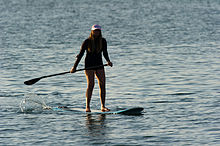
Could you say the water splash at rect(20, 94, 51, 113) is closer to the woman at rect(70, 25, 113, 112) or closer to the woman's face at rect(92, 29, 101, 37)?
the woman at rect(70, 25, 113, 112)

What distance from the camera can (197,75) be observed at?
59.9 feet

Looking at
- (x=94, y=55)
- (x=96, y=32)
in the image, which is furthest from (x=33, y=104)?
(x=96, y=32)

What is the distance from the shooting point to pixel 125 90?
15.9 metres

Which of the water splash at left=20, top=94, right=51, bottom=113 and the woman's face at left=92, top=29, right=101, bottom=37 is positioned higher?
the woman's face at left=92, top=29, right=101, bottom=37

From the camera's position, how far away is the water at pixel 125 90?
35.9 ft

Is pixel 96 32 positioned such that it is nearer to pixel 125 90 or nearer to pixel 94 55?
pixel 94 55

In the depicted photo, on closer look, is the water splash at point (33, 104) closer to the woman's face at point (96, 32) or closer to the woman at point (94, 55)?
the woman at point (94, 55)

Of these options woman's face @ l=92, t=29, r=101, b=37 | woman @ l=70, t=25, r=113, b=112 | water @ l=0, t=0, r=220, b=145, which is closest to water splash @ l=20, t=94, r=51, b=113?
water @ l=0, t=0, r=220, b=145

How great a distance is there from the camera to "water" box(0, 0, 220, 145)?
10.9 metres

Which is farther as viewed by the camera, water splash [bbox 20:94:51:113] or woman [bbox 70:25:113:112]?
water splash [bbox 20:94:51:113]

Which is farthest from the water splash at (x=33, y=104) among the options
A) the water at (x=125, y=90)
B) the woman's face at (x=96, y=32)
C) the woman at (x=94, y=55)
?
the woman's face at (x=96, y=32)

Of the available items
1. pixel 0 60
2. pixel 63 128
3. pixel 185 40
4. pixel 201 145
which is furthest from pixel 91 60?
pixel 185 40

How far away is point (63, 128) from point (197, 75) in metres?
7.80

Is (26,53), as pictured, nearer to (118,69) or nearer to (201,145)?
(118,69)
